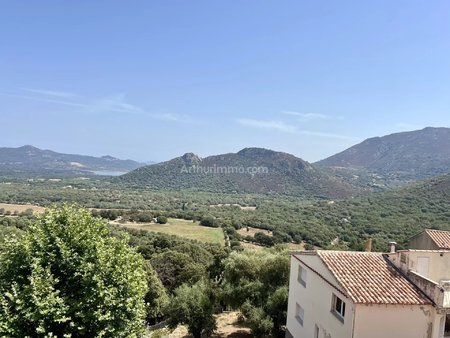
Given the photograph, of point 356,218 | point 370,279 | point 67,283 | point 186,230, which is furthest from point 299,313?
point 356,218

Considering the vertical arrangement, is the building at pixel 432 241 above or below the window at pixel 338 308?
above

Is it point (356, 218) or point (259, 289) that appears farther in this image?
point (356, 218)

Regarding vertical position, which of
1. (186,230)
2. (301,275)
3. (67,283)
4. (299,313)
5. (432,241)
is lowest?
(186,230)

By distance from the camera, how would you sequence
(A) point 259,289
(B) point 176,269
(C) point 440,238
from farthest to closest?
(B) point 176,269 → (A) point 259,289 → (C) point 440,238

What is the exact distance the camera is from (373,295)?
568 inches

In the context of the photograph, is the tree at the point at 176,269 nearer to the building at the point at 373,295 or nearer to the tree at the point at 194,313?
the tree at the point at 194,313

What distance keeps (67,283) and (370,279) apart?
1193 centimetres

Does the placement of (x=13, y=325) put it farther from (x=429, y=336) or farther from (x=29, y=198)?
(x=29, y=198)

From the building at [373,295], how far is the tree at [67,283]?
808 centimetres

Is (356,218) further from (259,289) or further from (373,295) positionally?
(373,295)

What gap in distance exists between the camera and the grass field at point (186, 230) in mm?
92812

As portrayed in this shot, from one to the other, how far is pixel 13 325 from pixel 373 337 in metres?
12.4

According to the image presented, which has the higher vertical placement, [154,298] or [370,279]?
[370,279]

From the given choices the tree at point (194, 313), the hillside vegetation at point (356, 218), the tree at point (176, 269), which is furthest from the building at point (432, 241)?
the hillside vegetation at point (356, 218)
